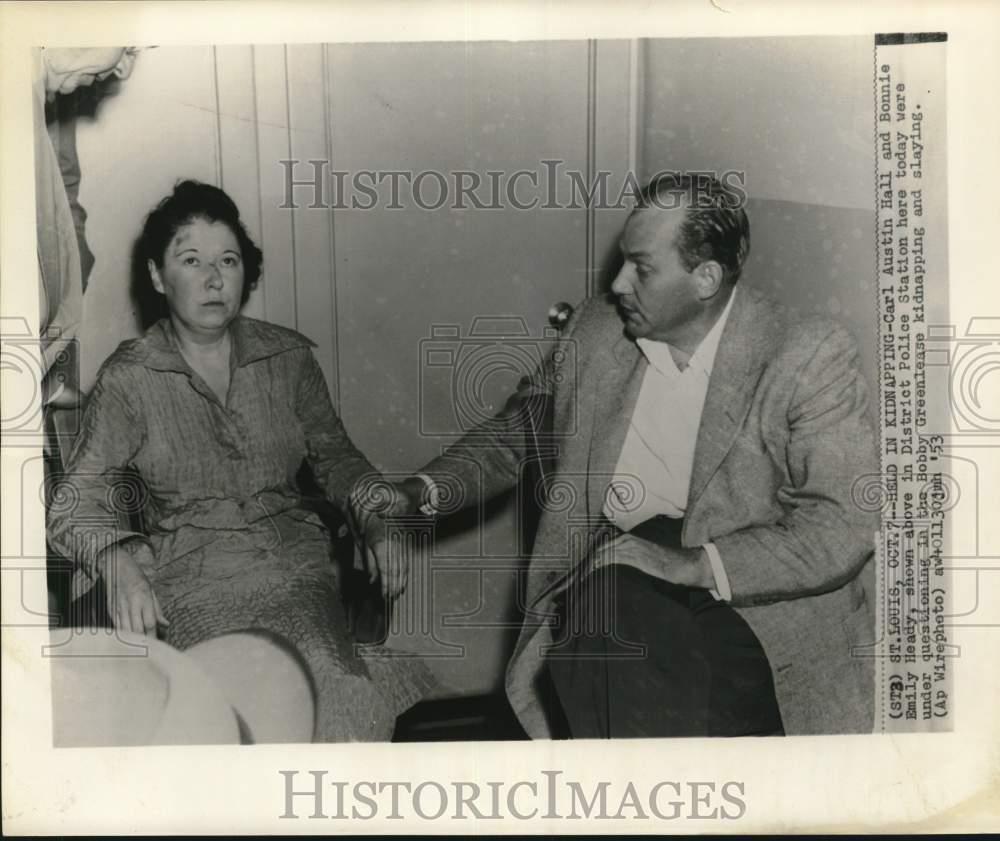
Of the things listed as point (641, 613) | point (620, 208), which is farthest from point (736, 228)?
point (641, 613)

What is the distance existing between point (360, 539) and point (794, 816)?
1.48m

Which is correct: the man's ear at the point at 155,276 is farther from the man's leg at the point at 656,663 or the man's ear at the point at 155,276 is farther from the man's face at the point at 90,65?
the man's leg at the point at 656,663

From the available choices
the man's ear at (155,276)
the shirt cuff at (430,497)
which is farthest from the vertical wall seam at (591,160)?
the man's ear at (155,276)

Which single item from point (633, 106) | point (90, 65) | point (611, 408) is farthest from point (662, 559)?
point (90, 65)

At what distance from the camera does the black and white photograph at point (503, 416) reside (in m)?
3.78

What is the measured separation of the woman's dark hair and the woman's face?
14mm

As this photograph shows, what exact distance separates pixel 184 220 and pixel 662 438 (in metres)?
1.50

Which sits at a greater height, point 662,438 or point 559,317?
point 559,317

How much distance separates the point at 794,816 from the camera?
384 centimetres

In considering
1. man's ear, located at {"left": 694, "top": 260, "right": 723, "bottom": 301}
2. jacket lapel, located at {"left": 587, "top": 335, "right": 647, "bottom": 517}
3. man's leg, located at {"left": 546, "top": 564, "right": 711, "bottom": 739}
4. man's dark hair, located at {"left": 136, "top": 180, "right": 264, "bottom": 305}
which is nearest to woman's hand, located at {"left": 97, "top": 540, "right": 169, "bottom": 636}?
man's dark hair, located at {"left": 136, "top": 180, "right": 264, "bottom": 305}

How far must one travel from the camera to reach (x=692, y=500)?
12.4ft

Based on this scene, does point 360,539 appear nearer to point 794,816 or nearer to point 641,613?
point 641,613

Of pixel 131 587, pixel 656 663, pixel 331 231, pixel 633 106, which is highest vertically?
pixel 633 106

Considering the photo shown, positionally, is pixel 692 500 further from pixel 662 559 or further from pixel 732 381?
pixel 732 381
